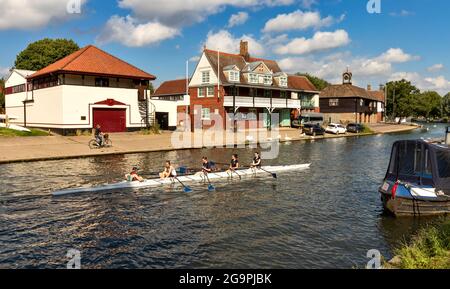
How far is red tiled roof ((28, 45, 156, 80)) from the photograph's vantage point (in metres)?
Result: 41.9

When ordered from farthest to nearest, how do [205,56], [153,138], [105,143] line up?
[205,56] → [153,138] → [105,143]

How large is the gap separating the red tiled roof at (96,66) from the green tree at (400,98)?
89306 mm

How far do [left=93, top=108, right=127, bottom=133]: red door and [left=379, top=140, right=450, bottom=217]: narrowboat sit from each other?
34.5m

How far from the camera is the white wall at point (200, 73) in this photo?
56.0m

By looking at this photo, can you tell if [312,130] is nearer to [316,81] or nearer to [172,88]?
[172,88]

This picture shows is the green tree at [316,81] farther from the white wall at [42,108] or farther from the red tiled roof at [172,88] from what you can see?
the white wall at [42,108]

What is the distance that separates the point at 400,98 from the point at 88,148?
341ft

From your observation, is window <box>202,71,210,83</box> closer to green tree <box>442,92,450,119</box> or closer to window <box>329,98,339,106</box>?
window <box>329,98,339,106</box>

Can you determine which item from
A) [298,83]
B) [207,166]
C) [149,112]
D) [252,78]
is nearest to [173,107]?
[149,112]

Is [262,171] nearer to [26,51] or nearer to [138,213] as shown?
[138,213]

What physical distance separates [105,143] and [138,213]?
69.6 feet

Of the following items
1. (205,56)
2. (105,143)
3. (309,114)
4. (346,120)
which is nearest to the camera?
(105,143)

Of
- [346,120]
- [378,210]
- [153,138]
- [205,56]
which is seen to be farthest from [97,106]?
[346,120]

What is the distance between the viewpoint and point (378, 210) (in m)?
16.2
